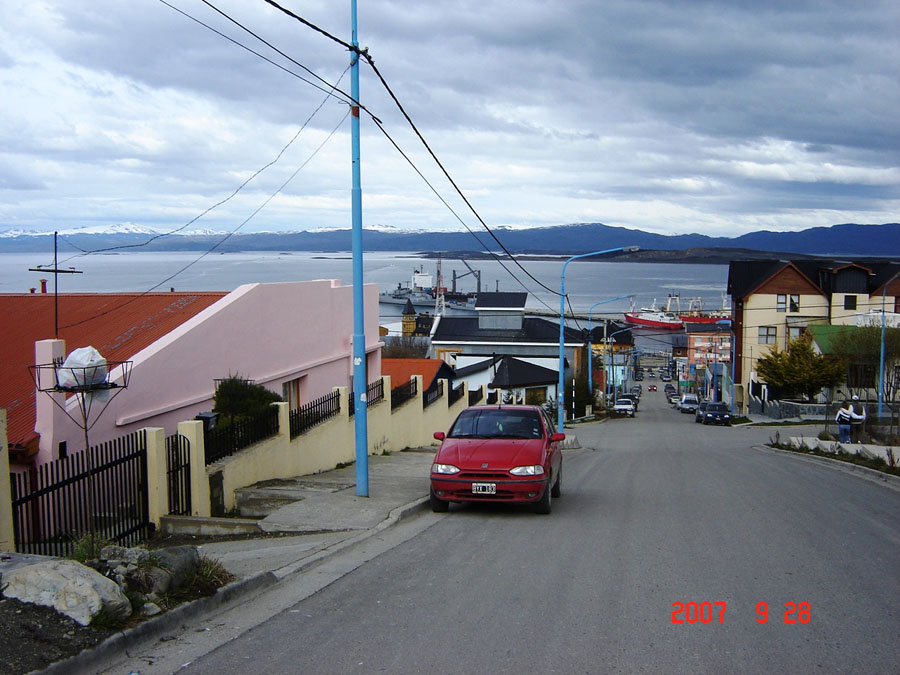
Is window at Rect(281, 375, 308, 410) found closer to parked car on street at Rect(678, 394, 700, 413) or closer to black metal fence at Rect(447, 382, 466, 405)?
black metal fence at Rect(447, 382, 466, 405)

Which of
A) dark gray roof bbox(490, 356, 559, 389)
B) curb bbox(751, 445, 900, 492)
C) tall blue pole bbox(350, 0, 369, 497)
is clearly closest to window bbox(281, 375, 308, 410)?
tall blue pole bbox(350, 0, 369, 497)

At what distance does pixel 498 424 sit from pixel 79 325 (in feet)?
31.3

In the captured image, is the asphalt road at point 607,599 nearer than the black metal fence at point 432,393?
Yes

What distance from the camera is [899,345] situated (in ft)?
148

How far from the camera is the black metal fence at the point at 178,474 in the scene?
32.7 feet

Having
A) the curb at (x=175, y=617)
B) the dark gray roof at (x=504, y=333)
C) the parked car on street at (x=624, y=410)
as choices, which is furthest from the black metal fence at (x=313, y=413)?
the dark gray roof at (x=504, y=333)

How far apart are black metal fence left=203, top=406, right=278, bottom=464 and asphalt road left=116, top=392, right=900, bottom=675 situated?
3130 mm

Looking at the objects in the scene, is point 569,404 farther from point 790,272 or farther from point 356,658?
point 356,658

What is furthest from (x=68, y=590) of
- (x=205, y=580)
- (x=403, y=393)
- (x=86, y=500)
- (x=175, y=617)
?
(x=403, y=393)

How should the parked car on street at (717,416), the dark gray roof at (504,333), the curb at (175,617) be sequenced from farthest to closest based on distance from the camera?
the dark gray roof at (504,333) → the parked car on street at (717,416) → the curb at (175,617)

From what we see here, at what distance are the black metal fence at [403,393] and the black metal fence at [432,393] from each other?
1125 mm

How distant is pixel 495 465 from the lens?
1084 centimetres

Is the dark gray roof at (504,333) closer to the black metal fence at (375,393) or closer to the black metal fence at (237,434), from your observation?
the black metal fence at (375,393)

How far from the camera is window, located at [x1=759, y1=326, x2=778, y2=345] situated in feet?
208
